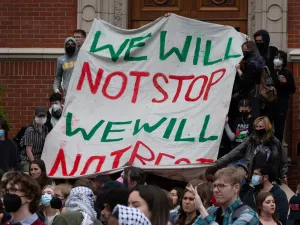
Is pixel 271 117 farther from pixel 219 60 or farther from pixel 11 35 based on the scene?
pixel 11 35

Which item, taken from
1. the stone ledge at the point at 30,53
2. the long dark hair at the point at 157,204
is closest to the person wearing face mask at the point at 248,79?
the stone ledge at the point at 30,53

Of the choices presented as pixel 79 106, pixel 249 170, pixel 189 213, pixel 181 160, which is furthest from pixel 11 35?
pixel 189 213

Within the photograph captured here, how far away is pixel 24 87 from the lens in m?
18.5

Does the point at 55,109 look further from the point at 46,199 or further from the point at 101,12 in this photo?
the point at 46,199

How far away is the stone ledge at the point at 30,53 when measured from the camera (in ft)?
60.0

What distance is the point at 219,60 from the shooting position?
Answer: 1633 cm

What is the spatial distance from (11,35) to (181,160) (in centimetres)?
429

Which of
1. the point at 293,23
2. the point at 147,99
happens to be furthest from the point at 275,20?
the point at 147,99

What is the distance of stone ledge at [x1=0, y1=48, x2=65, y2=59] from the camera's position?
18.3 m

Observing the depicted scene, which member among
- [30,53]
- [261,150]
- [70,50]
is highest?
[70,50]

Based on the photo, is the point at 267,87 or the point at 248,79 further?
the point at 248,79

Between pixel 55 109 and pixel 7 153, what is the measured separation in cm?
118

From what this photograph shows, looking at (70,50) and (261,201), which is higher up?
(70,50)

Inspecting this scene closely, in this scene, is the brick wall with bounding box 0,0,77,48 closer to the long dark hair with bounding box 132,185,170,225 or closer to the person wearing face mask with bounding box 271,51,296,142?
the person wearing face mask with bounding box 271,51,296,142
